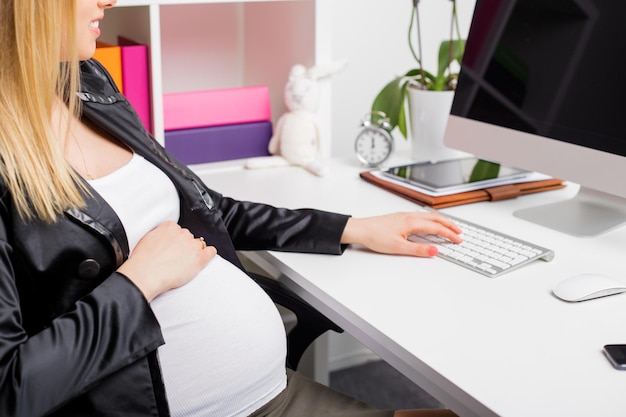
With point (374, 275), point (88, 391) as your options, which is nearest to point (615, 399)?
point (374, 275)

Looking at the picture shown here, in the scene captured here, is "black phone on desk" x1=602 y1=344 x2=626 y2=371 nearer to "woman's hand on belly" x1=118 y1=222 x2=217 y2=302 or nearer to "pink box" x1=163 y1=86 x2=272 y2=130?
"woman's hand on belly" x1=118 y1=222 x2=217 y2=302

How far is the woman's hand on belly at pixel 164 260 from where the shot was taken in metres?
1.04

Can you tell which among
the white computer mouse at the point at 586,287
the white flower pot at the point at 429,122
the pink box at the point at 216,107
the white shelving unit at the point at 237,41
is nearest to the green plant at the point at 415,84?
the white flower pot at the point at 429,122

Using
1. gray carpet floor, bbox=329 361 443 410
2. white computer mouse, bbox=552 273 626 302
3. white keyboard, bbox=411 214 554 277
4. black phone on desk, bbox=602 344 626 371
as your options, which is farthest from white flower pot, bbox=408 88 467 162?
black phone on desk, bbox=602 344 626 371

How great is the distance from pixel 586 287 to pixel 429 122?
2.63ft

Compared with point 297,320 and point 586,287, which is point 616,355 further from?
point 297,320

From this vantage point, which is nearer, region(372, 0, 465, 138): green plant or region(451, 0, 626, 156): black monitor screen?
region(451, 0, 626, 156): black monitor screen

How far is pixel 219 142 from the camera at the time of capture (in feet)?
6.17

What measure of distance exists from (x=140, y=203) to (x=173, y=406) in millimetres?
281

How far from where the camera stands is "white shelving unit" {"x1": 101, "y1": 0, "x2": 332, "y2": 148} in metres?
1.87

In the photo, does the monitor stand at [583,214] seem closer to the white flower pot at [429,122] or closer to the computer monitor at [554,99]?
the computer monitor at [554,99]

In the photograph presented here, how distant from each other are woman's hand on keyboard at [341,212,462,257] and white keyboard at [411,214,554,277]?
2 cm

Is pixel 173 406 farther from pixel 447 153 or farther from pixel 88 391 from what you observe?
pixel 447 153

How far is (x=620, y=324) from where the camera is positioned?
3.47ft
